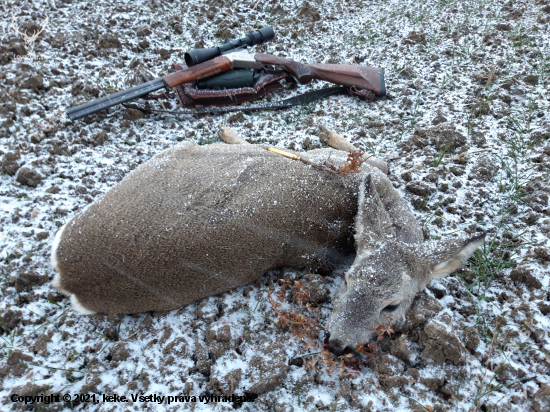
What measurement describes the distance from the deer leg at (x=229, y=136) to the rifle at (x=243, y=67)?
944mm

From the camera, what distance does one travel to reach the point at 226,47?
5805 millimetres

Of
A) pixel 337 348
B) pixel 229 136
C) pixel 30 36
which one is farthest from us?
pixel 30 36

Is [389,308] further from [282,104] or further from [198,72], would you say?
[198,72]

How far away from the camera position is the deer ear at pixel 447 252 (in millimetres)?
2854

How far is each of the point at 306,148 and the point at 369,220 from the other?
2.02 metres

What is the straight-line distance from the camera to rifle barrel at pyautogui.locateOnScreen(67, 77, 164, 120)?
4.81 metres

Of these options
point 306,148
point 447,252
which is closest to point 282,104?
point 306,148

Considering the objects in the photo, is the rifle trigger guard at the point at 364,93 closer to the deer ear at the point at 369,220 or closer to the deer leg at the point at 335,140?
the deer leg at the point at 335,140

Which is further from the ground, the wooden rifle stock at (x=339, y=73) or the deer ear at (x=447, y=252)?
the wooden rifle stock at (x=339, y=73)

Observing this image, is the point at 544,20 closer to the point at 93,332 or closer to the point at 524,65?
the point at 524,65

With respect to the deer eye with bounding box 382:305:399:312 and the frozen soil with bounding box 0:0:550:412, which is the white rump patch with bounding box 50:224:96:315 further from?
the deer eye with bounding box 382:305:399:312

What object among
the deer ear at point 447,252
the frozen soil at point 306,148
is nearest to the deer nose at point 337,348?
the frozen soil at point 306,148

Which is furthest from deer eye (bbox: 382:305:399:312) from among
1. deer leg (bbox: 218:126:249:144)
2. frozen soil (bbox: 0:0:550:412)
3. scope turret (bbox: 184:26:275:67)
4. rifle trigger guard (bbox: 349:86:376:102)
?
scope turret (bbox: 184:26:275:67)

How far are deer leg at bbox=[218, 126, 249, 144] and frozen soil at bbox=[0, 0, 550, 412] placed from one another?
18 cm
